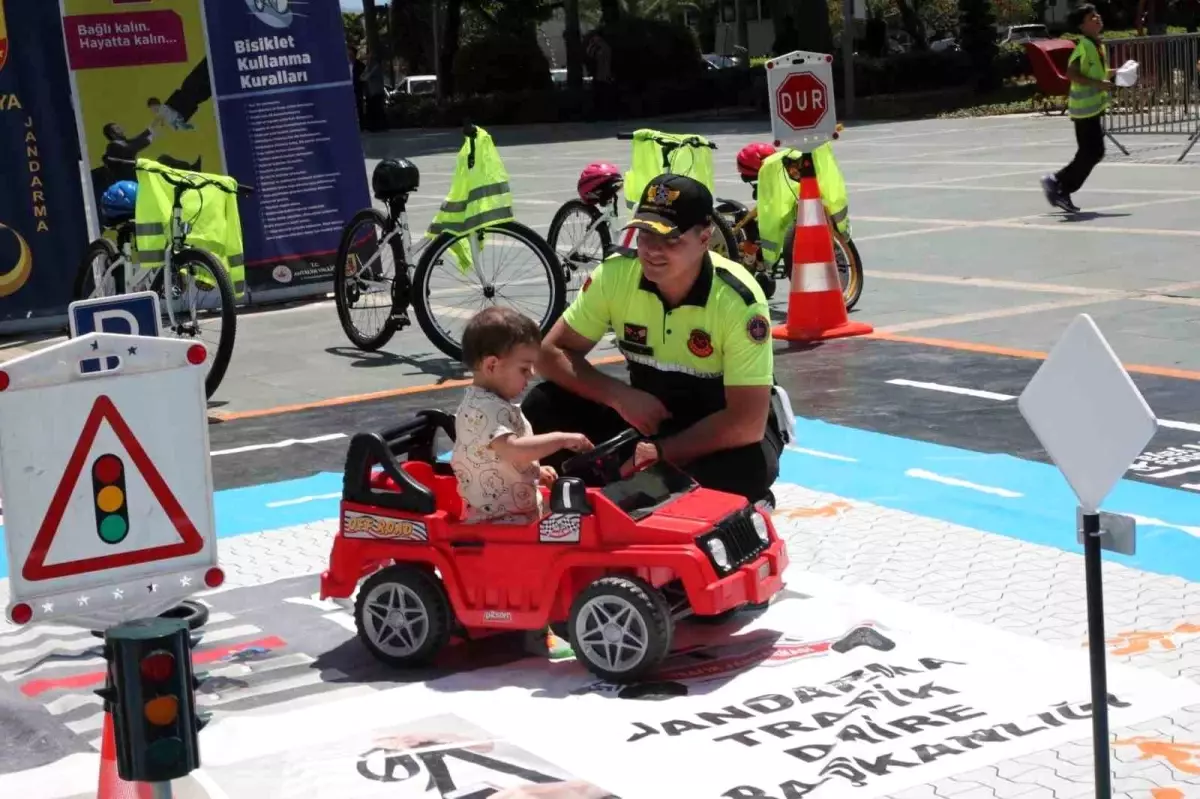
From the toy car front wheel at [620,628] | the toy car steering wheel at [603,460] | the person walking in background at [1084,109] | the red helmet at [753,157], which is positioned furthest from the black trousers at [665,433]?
the person walking in background at [1084,109]

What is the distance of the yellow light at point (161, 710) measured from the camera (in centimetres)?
332

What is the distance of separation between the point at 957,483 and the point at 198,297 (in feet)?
15.1

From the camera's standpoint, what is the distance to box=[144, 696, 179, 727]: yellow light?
3.32 metres

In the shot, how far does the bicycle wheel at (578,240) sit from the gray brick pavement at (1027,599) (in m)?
4.53

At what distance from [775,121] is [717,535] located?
6.21m

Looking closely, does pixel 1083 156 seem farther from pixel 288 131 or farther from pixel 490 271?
pixel 490 271

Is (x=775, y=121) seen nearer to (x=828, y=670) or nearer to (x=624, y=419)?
(x=624, y=419)

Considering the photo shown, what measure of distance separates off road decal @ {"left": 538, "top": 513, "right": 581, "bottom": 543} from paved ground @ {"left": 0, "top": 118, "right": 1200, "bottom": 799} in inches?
19.9

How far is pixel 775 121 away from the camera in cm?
1108

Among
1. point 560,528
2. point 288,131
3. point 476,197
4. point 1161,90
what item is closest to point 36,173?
point 288,131

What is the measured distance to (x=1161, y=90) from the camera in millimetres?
25422

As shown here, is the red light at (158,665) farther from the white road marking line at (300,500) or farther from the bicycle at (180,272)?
the bicycle at (180,272)

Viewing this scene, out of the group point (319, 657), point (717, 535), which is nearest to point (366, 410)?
point (319, 657)

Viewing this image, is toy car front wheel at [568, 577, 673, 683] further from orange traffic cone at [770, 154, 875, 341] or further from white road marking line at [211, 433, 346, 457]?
orange traffic cone at [770, 154, 875, 341]
